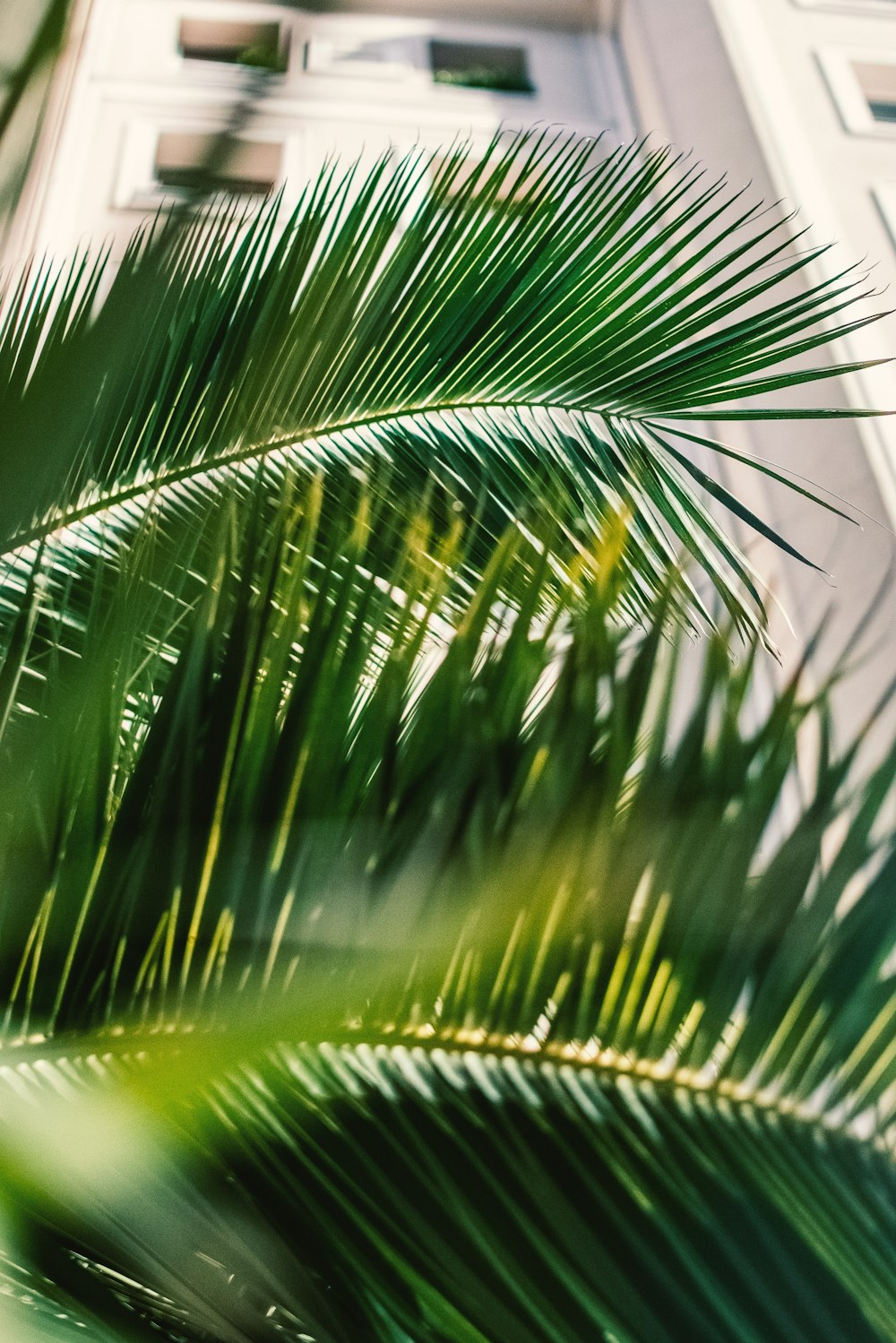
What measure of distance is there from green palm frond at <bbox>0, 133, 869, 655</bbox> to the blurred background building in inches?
42.9

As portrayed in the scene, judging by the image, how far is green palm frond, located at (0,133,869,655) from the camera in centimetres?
97

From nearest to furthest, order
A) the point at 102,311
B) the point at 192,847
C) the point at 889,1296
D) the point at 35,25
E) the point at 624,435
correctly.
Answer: the point at 35,25
the point at 889,1296
the point at 192,847
the point at 102,311
the point at 624,435

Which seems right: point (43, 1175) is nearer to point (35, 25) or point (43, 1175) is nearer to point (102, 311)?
point (35, 25)

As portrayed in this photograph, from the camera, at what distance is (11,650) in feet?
1.82

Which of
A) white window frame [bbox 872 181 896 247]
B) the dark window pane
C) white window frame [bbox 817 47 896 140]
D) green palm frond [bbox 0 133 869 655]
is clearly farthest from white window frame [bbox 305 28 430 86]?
green palm frond [bbox 0 133 869 655]

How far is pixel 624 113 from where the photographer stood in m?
4.31

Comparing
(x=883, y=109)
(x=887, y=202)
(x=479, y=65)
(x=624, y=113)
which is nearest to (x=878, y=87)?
(x=883, y=109)

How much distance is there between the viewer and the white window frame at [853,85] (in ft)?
11.1

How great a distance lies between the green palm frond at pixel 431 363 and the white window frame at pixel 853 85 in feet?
9.24

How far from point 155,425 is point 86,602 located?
0.64ft

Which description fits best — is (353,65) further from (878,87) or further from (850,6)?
(878,87)

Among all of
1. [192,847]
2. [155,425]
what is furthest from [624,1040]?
[155,425]

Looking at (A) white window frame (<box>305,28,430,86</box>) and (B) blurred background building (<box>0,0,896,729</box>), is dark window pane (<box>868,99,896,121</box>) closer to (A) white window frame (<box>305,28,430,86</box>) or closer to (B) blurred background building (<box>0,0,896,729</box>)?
(B) blurred background building (<box>0,0,896,729</box>)

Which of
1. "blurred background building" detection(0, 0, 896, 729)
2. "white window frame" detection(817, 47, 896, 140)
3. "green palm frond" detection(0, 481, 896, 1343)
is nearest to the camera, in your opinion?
"green palm frond" detection(0, 481, 896, 1343)
